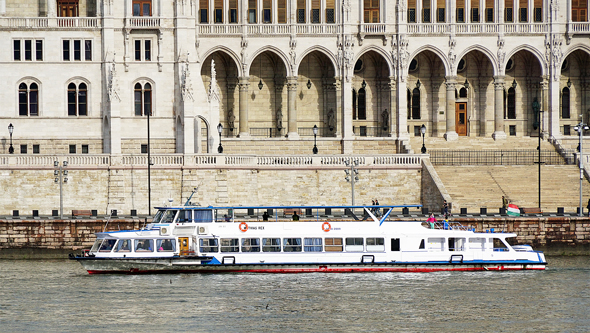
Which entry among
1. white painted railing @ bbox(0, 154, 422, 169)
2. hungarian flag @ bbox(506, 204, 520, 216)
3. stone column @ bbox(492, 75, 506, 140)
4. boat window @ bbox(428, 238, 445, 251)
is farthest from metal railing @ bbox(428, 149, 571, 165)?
boat window @ bbox(428, 238, 445, 251)

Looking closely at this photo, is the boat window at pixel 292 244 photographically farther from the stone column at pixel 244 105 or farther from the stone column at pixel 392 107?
the stone column at pixel 392 107

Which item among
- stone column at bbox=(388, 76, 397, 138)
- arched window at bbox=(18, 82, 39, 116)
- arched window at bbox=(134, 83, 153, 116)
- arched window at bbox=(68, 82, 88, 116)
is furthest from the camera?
stone column at bbox=(388, 76, 397, 138)

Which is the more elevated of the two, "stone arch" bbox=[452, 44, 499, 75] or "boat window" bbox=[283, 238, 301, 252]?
"stone arch" bbox=[452, 44, 499, 75]

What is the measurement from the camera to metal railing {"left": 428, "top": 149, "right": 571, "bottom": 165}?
87125 millimetres

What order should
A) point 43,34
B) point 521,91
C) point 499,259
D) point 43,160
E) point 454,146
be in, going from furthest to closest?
point 521,91, point 454,146, point 43,34, point 43,160, point 499,259

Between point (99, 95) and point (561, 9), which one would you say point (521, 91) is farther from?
point (99, 95)

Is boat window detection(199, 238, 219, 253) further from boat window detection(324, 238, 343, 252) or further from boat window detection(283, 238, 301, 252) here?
boat window detection(324, 238, 343, 252)

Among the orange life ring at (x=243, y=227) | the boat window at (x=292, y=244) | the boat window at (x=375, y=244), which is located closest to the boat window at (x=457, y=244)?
the boat window at (x=375, y=244)

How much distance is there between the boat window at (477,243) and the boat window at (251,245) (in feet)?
34.7

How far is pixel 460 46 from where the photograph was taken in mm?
93750

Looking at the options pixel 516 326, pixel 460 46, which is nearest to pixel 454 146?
pixel 460 46

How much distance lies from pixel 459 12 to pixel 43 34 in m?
30.3

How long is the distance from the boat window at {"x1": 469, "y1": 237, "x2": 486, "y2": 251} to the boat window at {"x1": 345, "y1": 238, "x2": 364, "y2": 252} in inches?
215

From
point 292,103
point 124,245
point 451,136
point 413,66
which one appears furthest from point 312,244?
point 413,66
